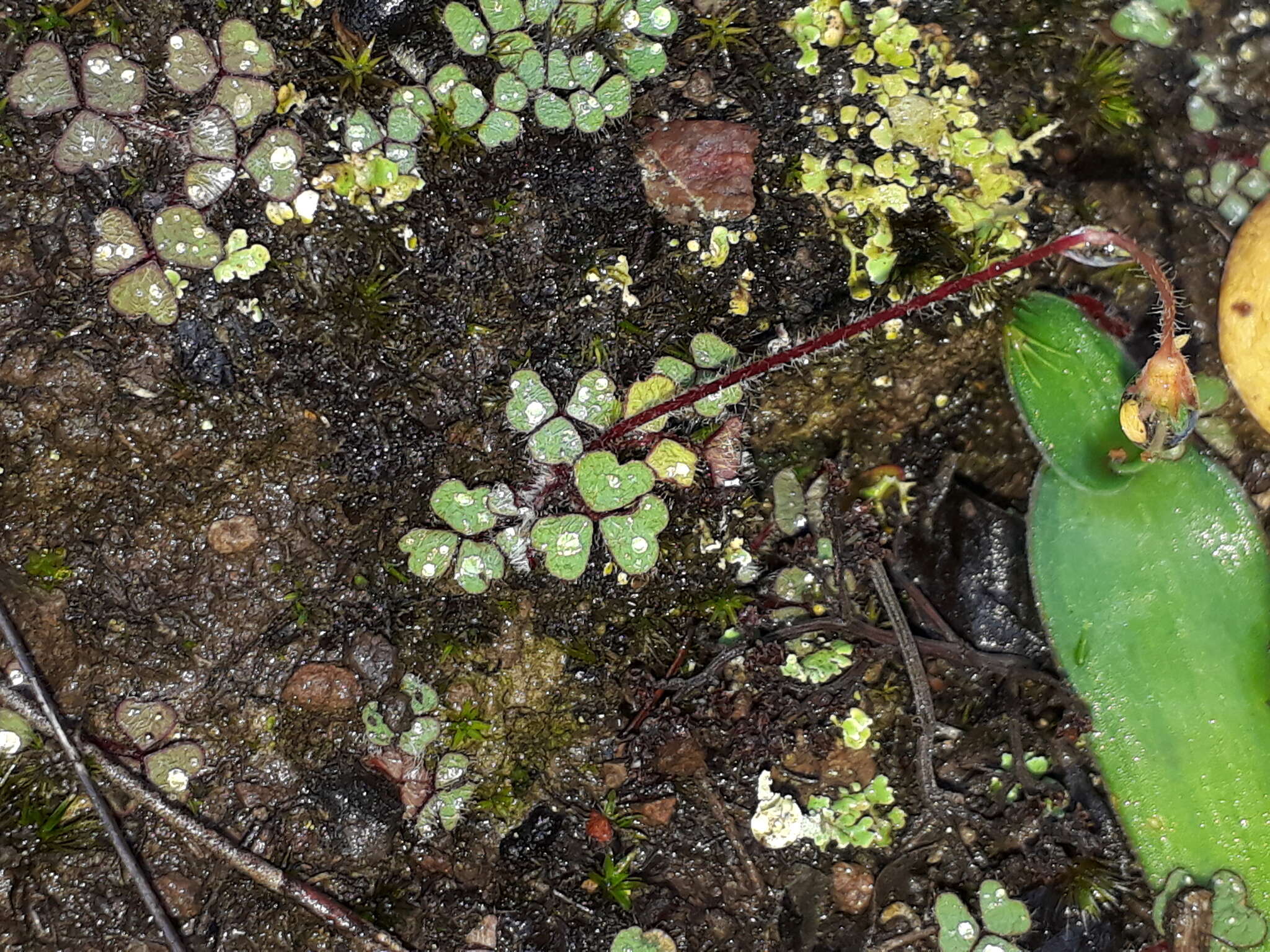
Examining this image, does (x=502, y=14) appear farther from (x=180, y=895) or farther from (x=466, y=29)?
(x=180, y=895)

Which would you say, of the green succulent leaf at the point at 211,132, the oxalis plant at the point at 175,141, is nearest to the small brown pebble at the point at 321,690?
the oxalis plant at the point at 175,141

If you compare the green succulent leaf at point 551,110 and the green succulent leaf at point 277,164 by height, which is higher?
the green succulent leaf at point 551,110

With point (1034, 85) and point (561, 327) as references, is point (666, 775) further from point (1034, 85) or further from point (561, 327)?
point (1034, 85)

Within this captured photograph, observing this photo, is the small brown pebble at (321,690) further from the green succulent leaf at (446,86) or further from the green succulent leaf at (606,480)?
the green succulent leaf at (446,86)

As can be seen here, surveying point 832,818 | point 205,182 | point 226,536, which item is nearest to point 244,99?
point 205,182

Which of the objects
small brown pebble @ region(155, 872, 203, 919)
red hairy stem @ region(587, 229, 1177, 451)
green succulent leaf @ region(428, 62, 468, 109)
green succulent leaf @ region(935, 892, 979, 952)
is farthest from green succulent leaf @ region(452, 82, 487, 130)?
green succulent leaf @ region(935, 892, 979, 952)

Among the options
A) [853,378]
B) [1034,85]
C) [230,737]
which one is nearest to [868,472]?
[853,378]

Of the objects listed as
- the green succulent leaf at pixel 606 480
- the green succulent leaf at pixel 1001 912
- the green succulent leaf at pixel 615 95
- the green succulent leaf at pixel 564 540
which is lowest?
the green succulent leaf at pixel 1001 912
